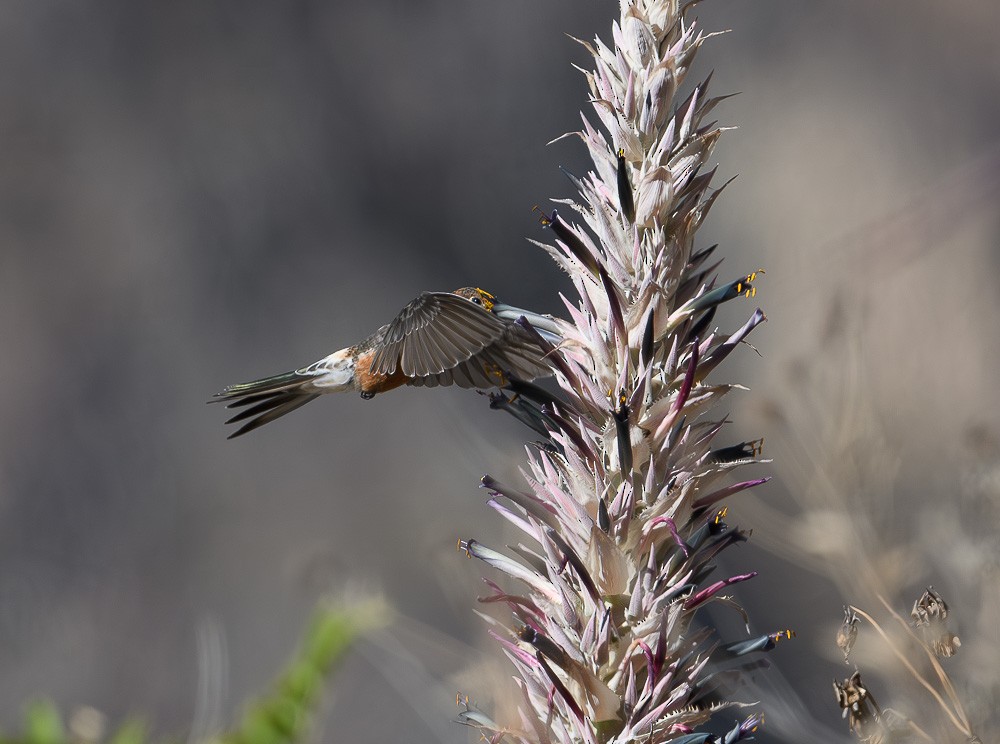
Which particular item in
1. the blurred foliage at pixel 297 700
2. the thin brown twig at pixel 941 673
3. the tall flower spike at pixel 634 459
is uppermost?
the tall flower spike at pixel 634 459

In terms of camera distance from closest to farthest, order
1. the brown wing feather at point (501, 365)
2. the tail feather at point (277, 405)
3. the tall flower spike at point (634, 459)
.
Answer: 1. the tall flower spike at point (634, 459)
2. the brown wing feather at point (501, 365)
3. the tail feather at point (277, 405)

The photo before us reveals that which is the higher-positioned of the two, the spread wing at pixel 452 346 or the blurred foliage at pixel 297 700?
the spread wing at pixel 452 346

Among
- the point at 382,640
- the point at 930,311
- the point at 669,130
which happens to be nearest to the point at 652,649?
the point at 669,130

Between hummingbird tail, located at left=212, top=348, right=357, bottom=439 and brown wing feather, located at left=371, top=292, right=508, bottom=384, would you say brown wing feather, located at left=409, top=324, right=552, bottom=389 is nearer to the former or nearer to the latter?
brown wing feather, located at left=371, top=292, right=508, bottom=384

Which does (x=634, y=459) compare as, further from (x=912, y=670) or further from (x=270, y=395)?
(x=270, y=395)

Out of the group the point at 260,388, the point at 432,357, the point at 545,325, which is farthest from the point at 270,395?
the point at 545,325

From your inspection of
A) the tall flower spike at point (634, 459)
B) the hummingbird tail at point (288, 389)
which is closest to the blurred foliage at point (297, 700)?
the hummingbird tail at point (288, 389)

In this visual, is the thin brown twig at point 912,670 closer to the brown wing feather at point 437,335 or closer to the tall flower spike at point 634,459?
the tall flower spike at point 634,459
